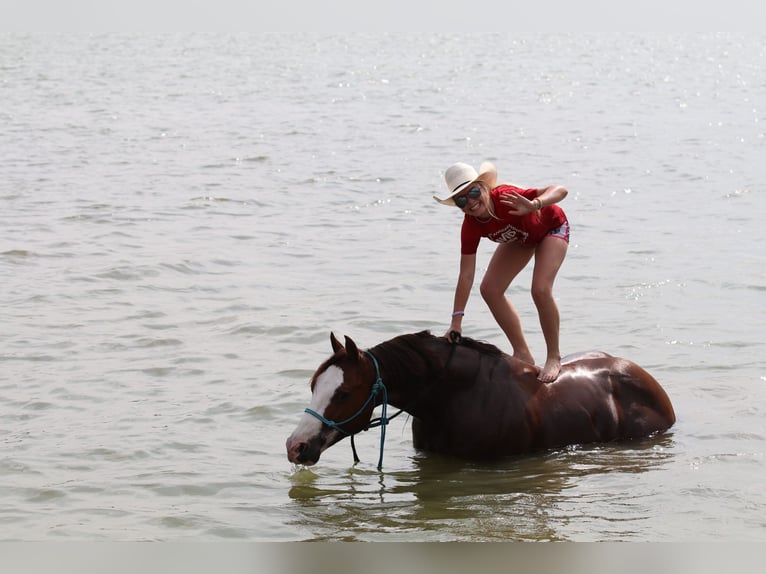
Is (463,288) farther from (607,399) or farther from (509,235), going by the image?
(607,399)

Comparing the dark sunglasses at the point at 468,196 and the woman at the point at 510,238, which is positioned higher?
the dark sunglasses at the point at 468,196

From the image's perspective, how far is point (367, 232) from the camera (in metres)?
17.6

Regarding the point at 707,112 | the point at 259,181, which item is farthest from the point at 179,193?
the point at 707,112

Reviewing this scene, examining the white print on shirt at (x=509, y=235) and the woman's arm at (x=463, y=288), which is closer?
the woman's arm at (x=463, y=288)

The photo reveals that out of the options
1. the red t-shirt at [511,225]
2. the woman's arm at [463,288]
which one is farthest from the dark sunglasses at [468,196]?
the woman's arm at [463,288]

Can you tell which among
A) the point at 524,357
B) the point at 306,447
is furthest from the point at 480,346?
the point at 306,447

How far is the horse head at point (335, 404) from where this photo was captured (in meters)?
7.11

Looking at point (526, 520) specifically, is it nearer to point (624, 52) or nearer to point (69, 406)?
point (69, 406)

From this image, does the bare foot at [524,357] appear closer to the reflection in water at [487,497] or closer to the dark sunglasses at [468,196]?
the reflection in water at [487,497]

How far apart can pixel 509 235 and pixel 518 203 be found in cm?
43

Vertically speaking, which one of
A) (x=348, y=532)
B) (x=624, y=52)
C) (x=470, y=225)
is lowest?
(x=348, y=532)

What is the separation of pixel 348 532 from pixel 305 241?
10.1 m

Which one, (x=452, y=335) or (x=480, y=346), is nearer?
(x=452, y=335)

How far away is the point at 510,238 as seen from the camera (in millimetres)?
8156
